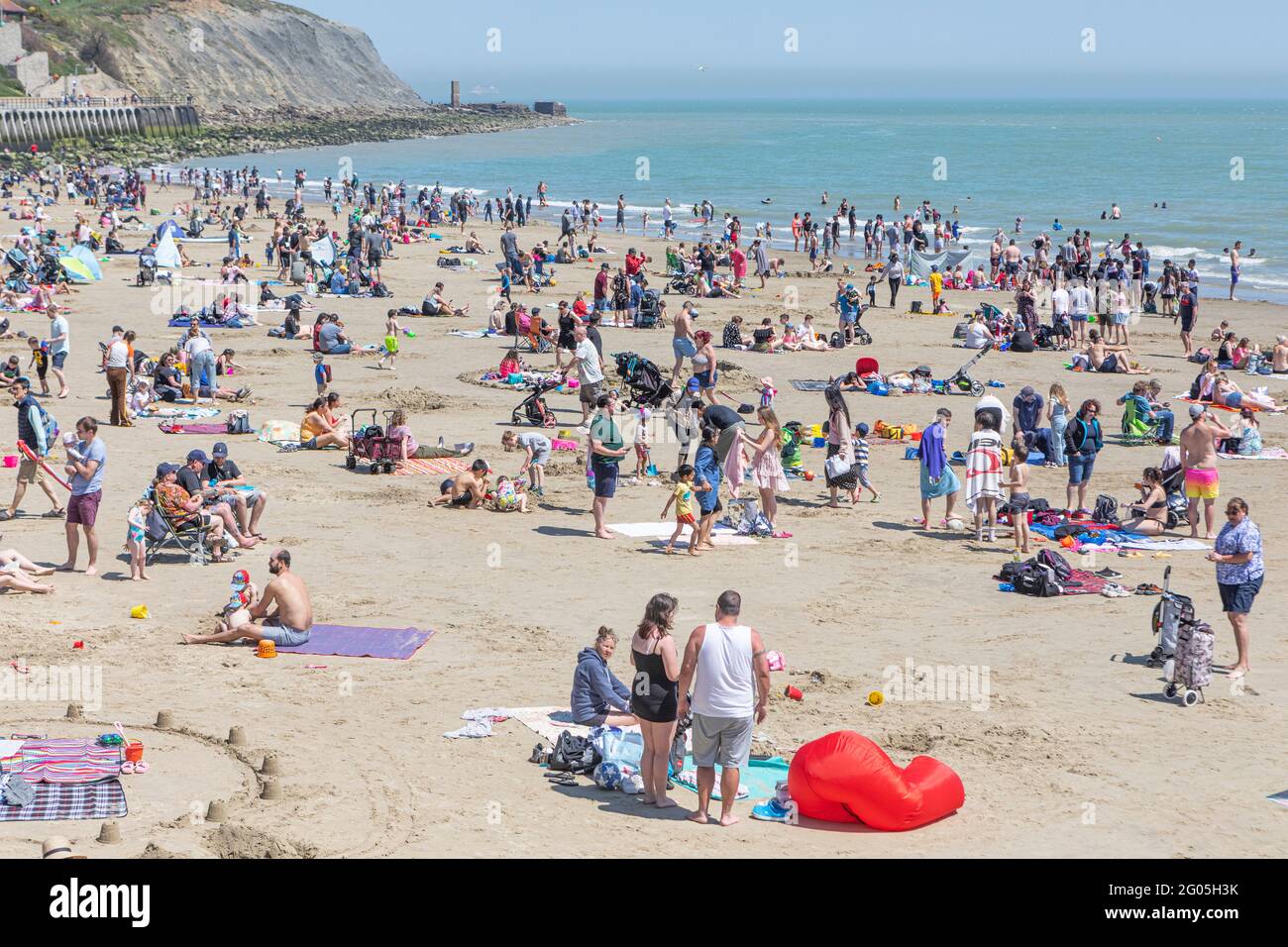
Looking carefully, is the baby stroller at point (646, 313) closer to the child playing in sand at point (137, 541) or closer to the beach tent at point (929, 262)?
the beach tent at point (929, 262)

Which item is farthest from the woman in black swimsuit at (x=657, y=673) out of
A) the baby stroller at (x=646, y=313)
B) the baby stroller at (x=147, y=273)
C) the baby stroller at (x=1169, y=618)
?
the baby stroller at (x=147, y=273)

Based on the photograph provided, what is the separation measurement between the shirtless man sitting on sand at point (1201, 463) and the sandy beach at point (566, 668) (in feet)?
2.77

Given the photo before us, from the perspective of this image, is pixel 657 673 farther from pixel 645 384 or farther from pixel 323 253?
pixel 323 253

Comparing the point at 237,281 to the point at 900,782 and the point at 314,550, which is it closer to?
the point at 314,550

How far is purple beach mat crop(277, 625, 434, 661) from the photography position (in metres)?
11.5

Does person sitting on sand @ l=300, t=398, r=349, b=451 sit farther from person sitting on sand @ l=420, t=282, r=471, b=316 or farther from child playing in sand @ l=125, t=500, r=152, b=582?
person sitting on sand @ l=420, t=282, r=471, b=316

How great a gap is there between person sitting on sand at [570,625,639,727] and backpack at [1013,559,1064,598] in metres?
5.32

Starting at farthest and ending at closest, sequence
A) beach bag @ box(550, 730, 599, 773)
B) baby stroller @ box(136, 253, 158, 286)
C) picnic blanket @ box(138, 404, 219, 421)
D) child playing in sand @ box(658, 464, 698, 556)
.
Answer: baby stroller @ box(136, 253, 158, 286) < picnic blanket @ box(138, 404, 219, 421) < child playing in sand @ box(658, 464, 698, 556) < beach bag @ box(550, 730, 599, 773)

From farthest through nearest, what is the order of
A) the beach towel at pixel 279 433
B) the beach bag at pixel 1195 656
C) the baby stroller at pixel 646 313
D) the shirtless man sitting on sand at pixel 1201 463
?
the baby stroller at pixel 646 313 → the beach towel at pixel 279 433 → the shirtless man sitting on sand at pixel 1201 463 → the beach bag at pixel 1195 656

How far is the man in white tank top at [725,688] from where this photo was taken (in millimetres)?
8031

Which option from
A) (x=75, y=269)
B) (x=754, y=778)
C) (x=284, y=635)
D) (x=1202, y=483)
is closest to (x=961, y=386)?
(x=1202, y=483)

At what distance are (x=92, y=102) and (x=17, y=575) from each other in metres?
89.3

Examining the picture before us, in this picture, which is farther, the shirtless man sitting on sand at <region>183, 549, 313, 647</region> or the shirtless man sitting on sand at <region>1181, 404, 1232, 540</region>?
the shirtless man sitting on sand at <region>1181, 404, 1232, 540</region>

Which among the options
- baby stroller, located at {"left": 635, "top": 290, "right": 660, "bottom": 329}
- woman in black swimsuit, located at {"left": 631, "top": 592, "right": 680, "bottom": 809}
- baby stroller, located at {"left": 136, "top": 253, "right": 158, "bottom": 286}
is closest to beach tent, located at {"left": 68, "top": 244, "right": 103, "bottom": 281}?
baby stroller, located at {"left": 136, "top": 253, "right": 158, "bottom": 286}
